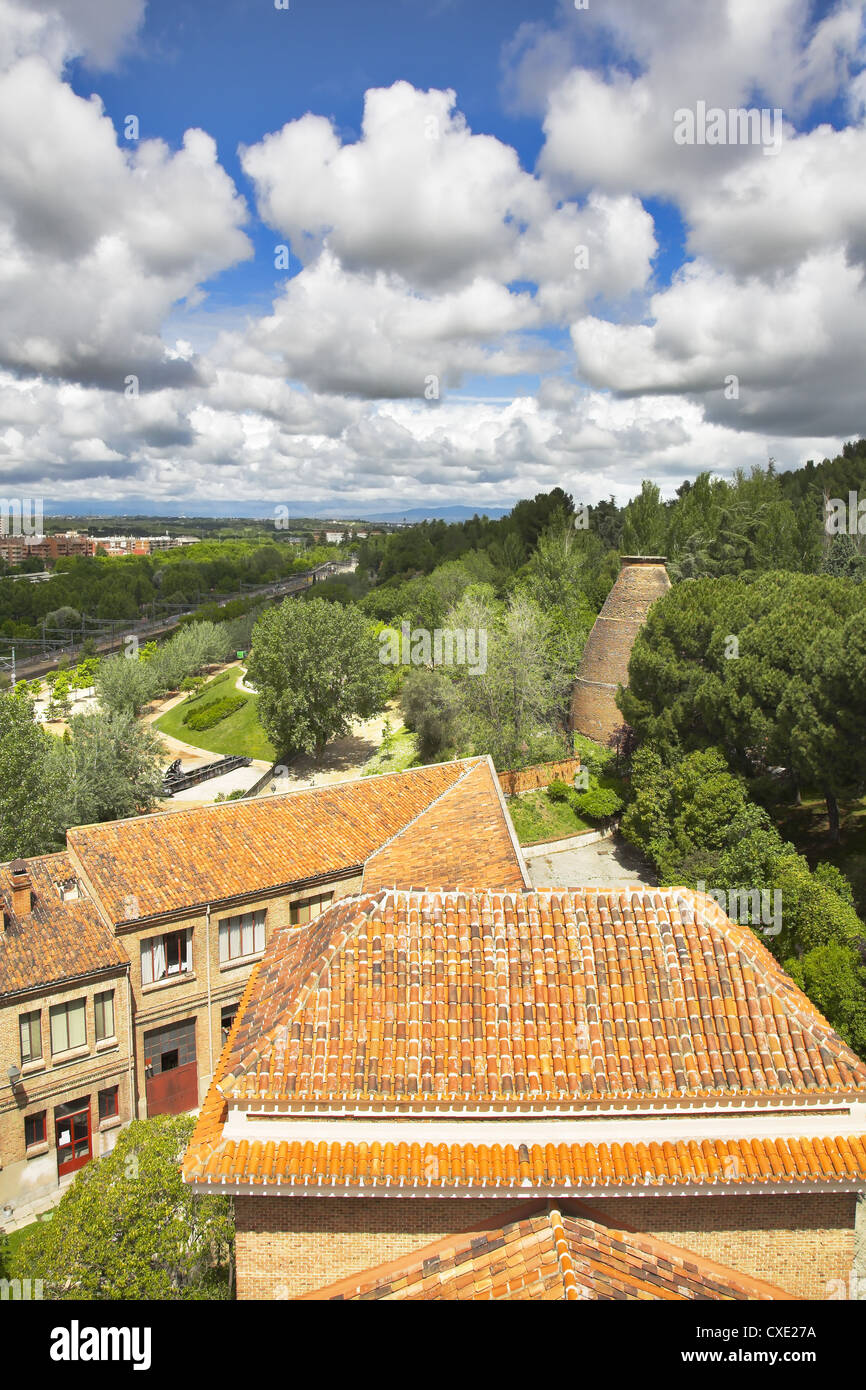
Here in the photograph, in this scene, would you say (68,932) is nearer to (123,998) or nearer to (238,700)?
(123,998)

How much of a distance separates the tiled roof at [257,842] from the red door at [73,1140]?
536 cm

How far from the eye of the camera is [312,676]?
164ft

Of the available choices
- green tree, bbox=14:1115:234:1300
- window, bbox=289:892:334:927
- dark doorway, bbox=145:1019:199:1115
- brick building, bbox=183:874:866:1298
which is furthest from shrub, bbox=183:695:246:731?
brick building, bbox=183:874:866:1298

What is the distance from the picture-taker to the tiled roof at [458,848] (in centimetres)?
1864

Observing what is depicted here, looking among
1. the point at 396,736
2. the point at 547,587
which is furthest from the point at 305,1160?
the point at 547,587

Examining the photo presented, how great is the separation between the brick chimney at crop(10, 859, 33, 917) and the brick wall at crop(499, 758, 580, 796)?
80.3ft

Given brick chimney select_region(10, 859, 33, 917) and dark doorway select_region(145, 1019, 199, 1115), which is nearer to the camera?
brick chimney select_region(10, 859, 33, 917)

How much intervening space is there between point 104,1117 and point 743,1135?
61.8 ft

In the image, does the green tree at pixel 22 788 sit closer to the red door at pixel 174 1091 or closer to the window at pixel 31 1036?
the window at pixel 31 1036

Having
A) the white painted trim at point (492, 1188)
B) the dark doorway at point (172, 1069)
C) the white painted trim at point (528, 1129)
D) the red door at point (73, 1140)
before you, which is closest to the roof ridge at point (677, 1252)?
the white painted trim at point (492, 1188)

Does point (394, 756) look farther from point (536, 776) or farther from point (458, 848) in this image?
point (458, 848)

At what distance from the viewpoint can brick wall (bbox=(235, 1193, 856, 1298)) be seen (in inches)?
420

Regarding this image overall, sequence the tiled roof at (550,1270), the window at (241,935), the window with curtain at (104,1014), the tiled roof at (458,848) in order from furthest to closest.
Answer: the window at (241,935), the window with curtain at (104,1014), the tiled roof at (458,848), the tiled roof at (550,1270)

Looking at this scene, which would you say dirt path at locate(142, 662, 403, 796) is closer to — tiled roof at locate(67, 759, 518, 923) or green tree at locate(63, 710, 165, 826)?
green tree at locate(63, 710, 165, 826)
